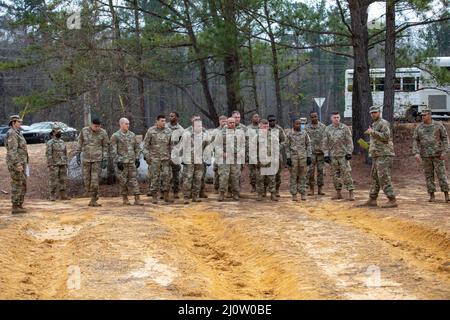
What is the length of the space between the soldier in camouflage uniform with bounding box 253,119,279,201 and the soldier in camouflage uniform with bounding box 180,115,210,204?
1.23 meters

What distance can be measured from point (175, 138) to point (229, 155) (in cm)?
142

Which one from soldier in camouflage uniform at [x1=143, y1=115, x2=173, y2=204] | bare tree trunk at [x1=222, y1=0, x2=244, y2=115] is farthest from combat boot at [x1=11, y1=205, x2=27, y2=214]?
bare tree trunk at [x1=222, y1=0, x2=244, y2=115]

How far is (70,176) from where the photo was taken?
25594 mm

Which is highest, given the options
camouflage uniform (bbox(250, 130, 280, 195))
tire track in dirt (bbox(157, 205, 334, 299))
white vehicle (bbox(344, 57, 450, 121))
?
white vehicle (bbox(344, 57, 450, 121))

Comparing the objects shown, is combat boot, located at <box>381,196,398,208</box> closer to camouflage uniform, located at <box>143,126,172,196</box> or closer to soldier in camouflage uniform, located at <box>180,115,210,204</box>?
soldier in camouflage uniform, located at <box>180,115,210,204</box>

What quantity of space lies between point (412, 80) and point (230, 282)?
26271 millimetres

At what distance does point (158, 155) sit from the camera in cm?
1634

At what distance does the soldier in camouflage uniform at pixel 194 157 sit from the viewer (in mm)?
16438

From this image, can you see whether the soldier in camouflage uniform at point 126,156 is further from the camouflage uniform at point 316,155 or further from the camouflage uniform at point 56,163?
the camouflage uniform at point 316,155

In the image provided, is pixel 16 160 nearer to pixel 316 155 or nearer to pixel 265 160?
pixel 265 160

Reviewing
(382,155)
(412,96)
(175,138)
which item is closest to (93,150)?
(175,138)

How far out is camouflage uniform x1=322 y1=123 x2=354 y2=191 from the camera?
648 inches

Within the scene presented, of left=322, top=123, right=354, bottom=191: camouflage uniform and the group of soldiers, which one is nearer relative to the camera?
the group of soldiers

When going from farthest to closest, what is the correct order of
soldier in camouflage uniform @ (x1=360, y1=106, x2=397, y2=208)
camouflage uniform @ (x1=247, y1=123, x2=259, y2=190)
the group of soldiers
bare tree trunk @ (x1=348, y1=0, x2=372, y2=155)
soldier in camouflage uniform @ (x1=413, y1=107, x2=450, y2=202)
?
1. bare tree trunk @ (x1=348, y1=0, x2=372, y2=155)
2. camouflage uniform @ (x1=247, y1=123, x2=259, y2=190)
3. the group of soldiers
4. soldier in camouflage uniform @ (x1=413, y1=107, x2=450, y2=202)
5. soldier in camouflage uniform @ (x1=360, y1=106, x2=397, y2=208)
